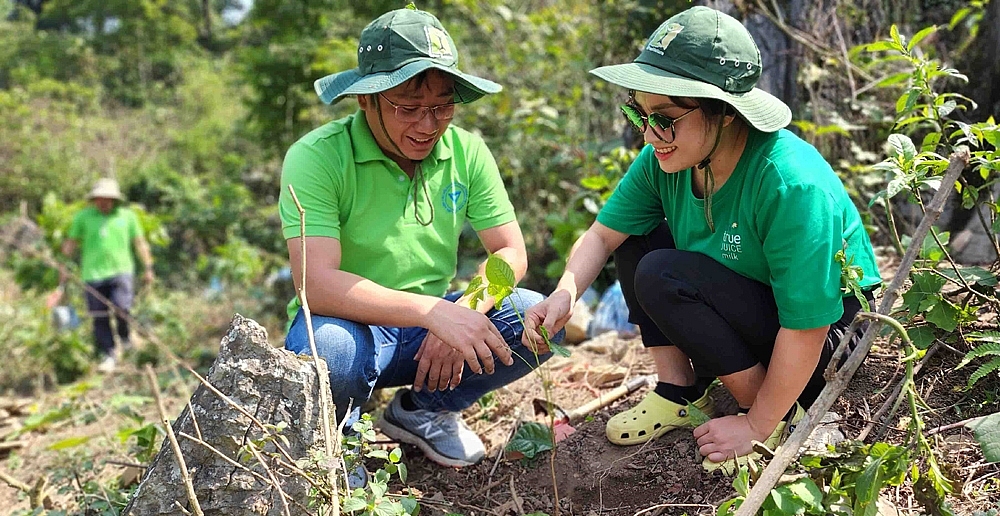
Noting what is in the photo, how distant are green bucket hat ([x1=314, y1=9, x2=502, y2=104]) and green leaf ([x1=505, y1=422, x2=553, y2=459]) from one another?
919mm

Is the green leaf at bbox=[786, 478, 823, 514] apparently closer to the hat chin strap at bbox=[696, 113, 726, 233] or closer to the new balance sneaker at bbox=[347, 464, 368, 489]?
the hat chin strap at bbox=[696, 113, 726, 233]

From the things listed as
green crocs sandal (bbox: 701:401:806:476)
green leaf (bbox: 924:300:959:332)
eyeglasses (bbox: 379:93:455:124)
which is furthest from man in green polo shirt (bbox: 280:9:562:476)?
green leaf (bbox: 924:300:959:332)

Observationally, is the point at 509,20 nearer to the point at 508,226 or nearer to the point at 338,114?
the point at 338,114

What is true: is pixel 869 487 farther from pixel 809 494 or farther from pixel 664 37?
pixel 664 37

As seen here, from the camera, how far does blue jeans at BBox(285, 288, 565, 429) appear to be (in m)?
2.02

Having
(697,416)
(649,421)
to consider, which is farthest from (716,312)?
(649,421)

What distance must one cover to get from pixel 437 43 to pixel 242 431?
1080 mm

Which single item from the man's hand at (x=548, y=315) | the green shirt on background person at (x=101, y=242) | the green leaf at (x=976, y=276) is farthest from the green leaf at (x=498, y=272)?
the green shirt on background person at (x=101, y=242)

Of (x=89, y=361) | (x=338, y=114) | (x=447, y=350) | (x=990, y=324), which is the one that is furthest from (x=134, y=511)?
(x=338, y=114)

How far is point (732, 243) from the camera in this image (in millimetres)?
1887

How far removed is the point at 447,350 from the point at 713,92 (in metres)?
0.90

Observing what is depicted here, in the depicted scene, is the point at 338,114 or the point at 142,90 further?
the point at 142,90

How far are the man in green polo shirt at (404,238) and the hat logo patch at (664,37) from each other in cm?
52

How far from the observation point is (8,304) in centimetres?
711
